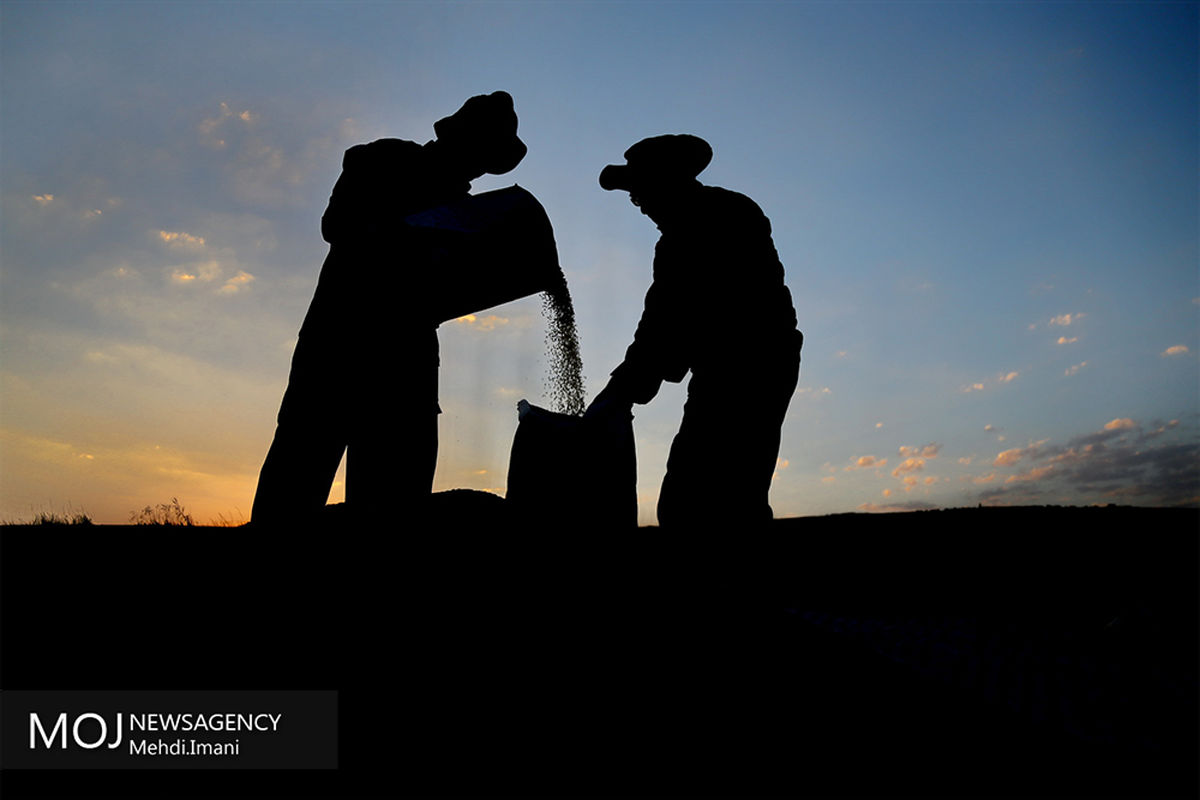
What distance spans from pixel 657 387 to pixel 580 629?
56.4 inches

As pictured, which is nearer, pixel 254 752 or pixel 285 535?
pixel 254 752

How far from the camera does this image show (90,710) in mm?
1635

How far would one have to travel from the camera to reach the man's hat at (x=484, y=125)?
11.5 ft

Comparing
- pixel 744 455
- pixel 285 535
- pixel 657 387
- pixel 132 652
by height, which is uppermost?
pixel 657 387

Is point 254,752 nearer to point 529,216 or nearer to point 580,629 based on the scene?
point 580,629

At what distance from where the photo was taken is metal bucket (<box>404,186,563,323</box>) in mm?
3066

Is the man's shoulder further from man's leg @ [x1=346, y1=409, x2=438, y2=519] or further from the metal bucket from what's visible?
man's leg @ [x1=346, y1=409, x2=438, y2=519]

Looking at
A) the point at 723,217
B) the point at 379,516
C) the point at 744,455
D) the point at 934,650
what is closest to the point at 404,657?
the point at 379,516

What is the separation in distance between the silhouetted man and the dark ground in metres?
0.57

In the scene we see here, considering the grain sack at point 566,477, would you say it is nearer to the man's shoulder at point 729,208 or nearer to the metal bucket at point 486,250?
the metal bucket at point 486,250

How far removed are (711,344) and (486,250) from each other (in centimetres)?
115

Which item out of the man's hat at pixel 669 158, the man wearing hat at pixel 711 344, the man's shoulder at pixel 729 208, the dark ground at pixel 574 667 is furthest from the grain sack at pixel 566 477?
the man's hat at pixel 669 158

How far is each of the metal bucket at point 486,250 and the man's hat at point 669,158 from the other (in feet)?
1.82

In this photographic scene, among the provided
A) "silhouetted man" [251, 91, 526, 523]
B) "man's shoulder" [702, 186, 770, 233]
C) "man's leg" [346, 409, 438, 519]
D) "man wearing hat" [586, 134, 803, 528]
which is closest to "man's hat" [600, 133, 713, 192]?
"man wearing hat" [586, 134, 803, 528]
